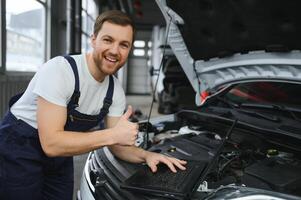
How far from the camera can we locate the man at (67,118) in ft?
4.13

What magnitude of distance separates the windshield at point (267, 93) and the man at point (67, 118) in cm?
103

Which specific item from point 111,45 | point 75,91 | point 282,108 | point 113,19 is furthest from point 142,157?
point 282,108

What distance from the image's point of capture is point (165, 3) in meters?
2.08

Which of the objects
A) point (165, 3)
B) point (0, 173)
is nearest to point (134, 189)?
point (0, 173)

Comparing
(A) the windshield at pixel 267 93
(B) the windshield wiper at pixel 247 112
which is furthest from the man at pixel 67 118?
(A) the windshield at pixel 267 93

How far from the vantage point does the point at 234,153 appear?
4.91 ft

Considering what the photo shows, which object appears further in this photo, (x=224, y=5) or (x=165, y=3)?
(x=165, y=3)

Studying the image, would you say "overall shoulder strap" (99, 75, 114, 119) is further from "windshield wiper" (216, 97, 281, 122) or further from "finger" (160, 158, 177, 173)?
"windshield wiper" (216, 97, 281, 122)

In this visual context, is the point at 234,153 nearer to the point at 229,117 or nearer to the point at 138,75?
the point at 229,117

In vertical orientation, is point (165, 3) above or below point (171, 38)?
above

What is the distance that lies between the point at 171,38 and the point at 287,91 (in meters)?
0.88

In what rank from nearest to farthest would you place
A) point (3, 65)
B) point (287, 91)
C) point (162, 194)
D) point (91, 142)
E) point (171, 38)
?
point (162, 194), point (91, 142), point (287, 91), point (171, 38), point (3, 65)

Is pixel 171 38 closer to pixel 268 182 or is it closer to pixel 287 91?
pixel 287 91

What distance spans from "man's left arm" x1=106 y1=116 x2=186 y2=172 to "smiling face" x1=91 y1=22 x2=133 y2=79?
1.22 feet
